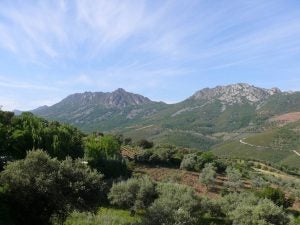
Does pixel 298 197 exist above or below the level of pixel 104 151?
below

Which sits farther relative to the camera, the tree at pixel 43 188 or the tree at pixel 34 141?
the tree at pixel 34 141

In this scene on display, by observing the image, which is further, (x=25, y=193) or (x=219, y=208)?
(x=219, y=208)

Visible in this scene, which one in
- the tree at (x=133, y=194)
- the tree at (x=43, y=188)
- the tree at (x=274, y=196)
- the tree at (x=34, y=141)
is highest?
the tree at (x=34, y=141)

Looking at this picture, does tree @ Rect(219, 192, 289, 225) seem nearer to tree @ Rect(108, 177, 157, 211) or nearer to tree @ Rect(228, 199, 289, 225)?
tree @ Rect(228, 199, 289, 225)

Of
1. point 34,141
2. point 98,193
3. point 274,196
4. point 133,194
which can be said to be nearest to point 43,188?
point 98,193

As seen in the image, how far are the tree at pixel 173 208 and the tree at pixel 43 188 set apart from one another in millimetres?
4489

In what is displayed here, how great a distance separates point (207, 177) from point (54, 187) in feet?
137

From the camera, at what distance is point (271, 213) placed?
118ft

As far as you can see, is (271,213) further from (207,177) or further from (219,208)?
(207,177)

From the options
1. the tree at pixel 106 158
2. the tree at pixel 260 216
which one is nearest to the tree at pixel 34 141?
the tree at pixel 106 158

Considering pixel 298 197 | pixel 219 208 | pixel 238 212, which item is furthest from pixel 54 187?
pixel 298 197

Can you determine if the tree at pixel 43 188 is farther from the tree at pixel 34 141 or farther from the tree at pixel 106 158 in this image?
the tree at pixel 106 158

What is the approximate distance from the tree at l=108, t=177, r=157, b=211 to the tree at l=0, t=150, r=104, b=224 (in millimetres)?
12697

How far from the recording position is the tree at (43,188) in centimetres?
2500
